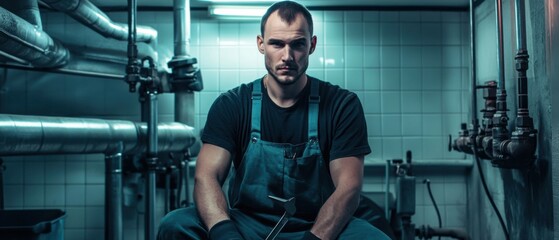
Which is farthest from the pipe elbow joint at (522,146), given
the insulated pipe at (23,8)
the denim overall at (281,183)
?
the insulated pipe at (23,8)

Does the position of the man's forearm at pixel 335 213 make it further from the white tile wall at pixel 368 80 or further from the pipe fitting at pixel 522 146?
the white tile wall at pixel 368 80

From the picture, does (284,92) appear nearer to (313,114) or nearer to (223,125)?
(313,114)

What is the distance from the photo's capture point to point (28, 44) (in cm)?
220

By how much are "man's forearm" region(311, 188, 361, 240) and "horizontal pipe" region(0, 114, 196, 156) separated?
1097 mm

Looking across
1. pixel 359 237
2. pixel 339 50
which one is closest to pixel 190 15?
pixel 339 50

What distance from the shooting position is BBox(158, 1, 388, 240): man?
1878mm

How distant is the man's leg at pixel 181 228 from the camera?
1715 millimetres

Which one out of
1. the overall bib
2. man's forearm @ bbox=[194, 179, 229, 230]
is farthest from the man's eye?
man's forearm @ bbox=[194, 179, 229, 230]

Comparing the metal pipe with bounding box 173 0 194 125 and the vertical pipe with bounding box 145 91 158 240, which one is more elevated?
the metal pipe with bounding box 173 0 194 125

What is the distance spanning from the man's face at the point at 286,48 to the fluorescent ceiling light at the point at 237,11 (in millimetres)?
1627

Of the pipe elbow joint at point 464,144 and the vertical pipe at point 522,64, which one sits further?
the pipe elbow joint at point 464,144

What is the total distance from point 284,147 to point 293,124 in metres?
0.10

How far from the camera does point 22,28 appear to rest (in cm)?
208

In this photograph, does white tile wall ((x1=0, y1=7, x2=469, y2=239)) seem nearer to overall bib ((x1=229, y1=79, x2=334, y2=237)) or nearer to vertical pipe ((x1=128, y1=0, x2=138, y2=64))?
vertical pipe ((x1=128, y1=0, x2=138, y2=64))
